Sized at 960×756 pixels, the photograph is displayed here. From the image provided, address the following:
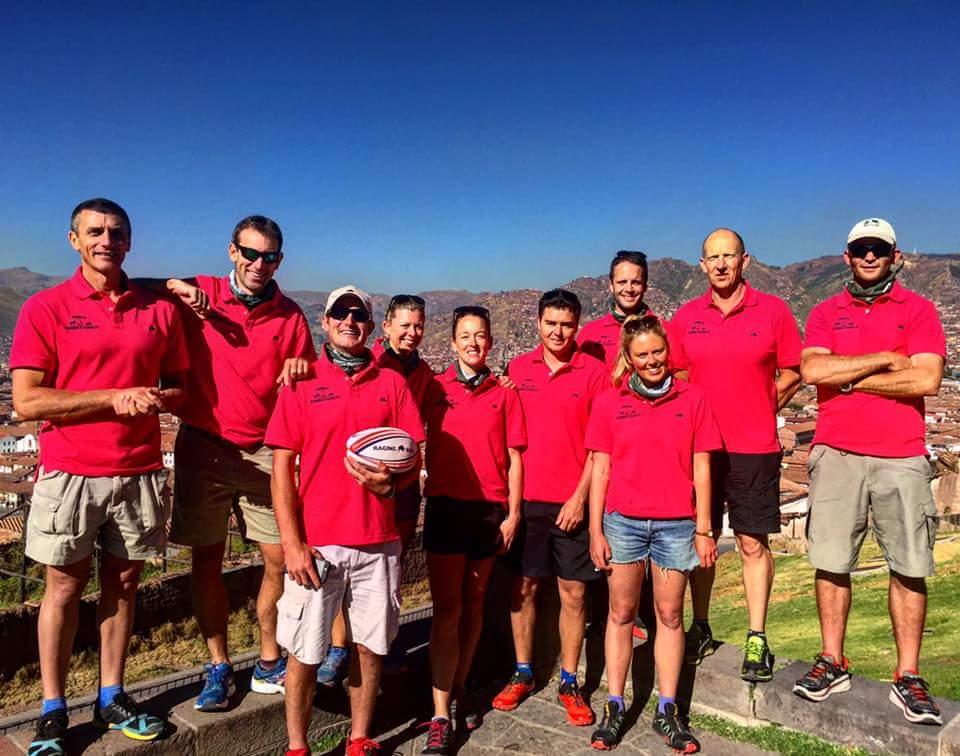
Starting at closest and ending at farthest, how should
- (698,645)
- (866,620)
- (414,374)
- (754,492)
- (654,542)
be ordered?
(654,542), (754,492), (414,374), (698,645), (866,620)

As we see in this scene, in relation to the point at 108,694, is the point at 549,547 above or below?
above

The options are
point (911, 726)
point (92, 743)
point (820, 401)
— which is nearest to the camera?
point (92, 743)

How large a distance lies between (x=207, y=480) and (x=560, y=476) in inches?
81.8

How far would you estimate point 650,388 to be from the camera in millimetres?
4254

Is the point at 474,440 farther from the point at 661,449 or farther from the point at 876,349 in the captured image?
the point at 876,349

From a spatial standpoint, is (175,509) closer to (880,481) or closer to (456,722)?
(456,722)

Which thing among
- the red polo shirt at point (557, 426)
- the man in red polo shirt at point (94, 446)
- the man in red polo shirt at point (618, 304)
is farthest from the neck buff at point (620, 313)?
the man in red polo shirt at point (94, 446)

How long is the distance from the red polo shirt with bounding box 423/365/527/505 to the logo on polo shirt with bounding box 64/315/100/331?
6.26 ft

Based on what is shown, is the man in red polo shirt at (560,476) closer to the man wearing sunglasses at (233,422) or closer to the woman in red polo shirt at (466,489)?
the woman in red polo shirt at (466,489)

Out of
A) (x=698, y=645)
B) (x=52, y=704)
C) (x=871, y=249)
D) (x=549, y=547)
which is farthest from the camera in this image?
(x=698, y=645)

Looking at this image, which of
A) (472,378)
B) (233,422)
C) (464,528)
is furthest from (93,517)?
(472,378)

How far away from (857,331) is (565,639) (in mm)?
2563

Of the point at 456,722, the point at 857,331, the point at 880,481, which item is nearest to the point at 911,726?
the point at 880,481

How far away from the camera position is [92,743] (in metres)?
3.64
